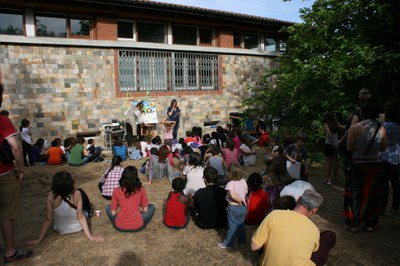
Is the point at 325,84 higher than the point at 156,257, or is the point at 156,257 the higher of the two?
the point at 325,84

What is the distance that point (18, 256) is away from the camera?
3869mm

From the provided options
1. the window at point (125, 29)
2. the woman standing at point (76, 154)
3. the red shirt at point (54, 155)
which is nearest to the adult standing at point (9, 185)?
the woman standing at point (76, 154)

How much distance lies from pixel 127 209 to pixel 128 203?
0.10 meters

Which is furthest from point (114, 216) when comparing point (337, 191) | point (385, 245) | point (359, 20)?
point (359, 20)

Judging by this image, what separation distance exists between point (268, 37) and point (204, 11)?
4.67m

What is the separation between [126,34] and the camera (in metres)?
11.9

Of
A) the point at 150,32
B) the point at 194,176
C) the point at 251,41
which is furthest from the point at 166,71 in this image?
the point at 194,176

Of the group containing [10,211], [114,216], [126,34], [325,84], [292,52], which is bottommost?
[114,216]

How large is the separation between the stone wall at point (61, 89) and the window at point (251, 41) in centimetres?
502

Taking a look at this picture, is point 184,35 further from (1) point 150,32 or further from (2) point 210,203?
(2) point 210,203

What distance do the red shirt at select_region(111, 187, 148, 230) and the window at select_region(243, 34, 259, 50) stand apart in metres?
12.0

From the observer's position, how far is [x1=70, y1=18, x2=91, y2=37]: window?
10.9 metres

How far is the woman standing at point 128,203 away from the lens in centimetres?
446

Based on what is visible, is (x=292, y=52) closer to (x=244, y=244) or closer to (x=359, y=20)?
(x=359, y=20)
